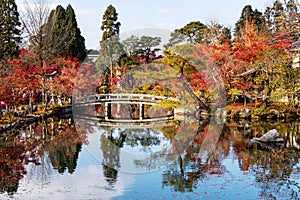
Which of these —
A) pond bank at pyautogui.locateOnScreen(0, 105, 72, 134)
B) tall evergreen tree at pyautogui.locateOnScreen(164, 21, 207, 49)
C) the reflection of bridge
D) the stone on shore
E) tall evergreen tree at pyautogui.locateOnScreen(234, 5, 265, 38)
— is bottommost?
the stone on shore

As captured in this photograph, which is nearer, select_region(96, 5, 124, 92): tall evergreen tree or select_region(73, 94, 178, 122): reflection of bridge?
select_region(73, 94, 178, 122): reflection of bridge

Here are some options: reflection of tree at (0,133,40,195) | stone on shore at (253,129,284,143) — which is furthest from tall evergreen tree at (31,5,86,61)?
stone on shore at (253,129,284,143)

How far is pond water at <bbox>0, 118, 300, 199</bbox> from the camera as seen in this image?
27.3 ft

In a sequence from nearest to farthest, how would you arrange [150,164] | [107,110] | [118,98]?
[150,164] → [118,98] → [107,110]

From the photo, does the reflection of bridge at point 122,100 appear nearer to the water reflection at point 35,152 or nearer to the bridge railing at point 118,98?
the bridge railing at point 118,98

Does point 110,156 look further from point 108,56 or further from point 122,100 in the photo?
point 108,56

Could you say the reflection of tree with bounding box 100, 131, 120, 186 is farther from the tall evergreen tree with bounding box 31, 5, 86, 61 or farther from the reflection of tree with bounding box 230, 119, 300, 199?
the tall evergreen tree with bounding box 31, 5, 86, 61

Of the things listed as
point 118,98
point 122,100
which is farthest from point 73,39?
point 122,100

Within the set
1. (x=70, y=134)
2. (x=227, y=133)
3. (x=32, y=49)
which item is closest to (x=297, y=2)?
(x=227, y=133)

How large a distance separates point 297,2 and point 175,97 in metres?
15.3

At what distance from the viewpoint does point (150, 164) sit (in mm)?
11297

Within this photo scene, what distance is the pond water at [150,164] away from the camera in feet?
27.3

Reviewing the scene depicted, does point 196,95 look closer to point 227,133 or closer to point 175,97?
point 175,97

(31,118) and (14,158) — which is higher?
(31,118)
